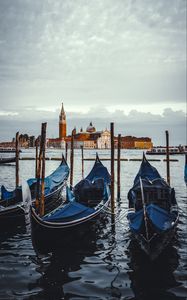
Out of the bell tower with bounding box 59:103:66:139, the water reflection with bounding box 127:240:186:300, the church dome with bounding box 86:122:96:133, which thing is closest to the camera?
the water reflection with bounding box 127:240:186:300

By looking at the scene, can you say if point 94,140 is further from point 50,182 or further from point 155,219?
point 155,219

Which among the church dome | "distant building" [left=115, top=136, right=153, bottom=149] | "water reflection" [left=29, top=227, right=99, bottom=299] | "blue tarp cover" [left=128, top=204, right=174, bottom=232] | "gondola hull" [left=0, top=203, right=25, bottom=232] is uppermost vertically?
the church dome

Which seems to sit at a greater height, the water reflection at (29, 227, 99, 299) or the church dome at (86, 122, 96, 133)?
the church dome at (86, 122, 96, 133)

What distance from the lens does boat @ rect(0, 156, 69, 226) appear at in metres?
10.1

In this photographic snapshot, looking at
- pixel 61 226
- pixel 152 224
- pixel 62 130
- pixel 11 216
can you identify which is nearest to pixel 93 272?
pixel 61 226

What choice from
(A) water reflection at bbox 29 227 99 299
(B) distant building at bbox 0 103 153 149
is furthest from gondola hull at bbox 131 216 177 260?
A: (B) distant building at bbox 0 103 153 149

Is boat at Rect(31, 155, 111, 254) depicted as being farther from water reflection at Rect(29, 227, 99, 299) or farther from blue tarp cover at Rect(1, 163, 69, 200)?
blue tarp cover at Rect(1, 163, 69, 200)

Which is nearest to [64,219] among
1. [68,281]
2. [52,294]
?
[68,281]

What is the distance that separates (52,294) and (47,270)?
1.10 meters

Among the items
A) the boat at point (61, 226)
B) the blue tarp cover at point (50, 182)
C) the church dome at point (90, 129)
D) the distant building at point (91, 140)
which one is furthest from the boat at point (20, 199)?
the church dome at point (90, 129)

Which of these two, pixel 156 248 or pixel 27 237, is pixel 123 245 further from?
pixel 27 237

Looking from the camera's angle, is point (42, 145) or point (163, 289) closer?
point (163, 289)

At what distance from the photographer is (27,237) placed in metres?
9.28

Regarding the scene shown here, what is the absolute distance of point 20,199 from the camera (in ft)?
37.8
